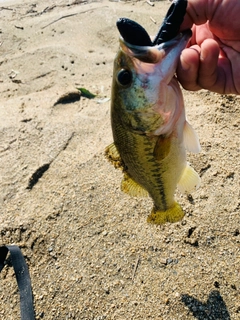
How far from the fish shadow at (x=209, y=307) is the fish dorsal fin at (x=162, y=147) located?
125 cm

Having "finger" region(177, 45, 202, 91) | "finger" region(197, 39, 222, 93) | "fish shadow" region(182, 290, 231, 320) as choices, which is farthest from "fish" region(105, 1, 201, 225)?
"fish shadow" region(182, 290, 231, 320)

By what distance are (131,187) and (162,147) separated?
555 mm

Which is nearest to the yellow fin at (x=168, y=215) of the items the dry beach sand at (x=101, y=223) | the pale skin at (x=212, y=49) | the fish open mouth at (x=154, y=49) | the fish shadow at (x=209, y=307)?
the dry beach sand at (x=101, y=223)

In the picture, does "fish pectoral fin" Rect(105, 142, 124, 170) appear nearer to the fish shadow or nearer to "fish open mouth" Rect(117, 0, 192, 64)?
"fish open mouth" Rect(117, 0, 192, 64)

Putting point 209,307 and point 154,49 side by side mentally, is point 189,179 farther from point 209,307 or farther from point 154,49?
point 154,49

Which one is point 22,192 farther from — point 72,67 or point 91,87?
point 72,67

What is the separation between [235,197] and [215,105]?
4.04 feet

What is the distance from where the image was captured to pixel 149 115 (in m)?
2.07

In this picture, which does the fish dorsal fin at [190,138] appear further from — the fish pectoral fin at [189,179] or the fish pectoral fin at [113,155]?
the fish pectoral fin at [113,155]

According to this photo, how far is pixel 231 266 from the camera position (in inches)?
115

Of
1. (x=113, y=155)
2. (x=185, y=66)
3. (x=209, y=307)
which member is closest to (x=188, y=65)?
(x=185, y=66)

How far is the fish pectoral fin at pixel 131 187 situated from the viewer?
260 cm

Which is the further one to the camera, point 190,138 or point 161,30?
point 190,138

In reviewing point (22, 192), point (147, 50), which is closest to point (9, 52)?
point (22, 192)
